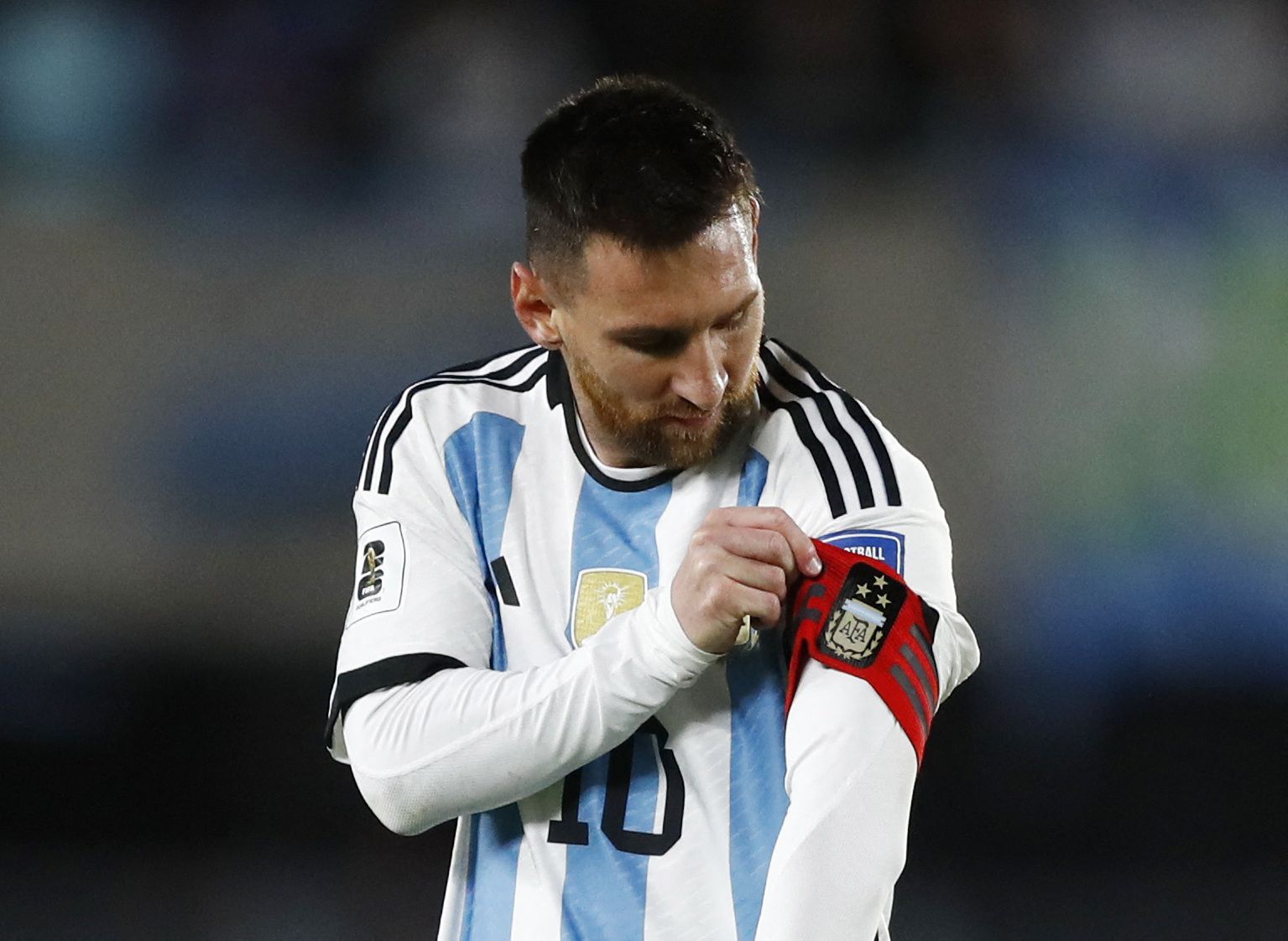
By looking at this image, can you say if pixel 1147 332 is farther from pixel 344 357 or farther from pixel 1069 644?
pixel 344 357

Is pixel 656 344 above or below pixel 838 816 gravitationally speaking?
above

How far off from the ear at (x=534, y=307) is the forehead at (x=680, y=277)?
0.34ft

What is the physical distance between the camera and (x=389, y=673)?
98 centimetres

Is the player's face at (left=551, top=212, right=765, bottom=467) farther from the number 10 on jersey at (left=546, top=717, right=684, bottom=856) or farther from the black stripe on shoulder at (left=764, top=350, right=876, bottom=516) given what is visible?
the number 10 on jersey at (left=546, top=717, right=684, bottom=856)

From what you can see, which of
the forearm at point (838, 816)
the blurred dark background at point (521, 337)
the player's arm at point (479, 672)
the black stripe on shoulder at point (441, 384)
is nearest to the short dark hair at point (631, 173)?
the black stripe on shoulder at point (441, 384)

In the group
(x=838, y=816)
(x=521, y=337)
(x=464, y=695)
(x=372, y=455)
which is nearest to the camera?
(x=838, y=816)

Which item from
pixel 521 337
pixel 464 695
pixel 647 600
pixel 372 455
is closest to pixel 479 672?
pixel 464 695

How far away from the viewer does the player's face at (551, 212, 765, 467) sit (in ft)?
3.20

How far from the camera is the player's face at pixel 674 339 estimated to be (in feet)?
3.20

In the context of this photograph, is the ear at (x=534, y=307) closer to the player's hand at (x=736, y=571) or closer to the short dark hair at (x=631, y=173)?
the short dark hair at (x=631, y=173)

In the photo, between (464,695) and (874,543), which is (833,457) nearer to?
(874,543)

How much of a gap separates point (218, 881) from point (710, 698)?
1694 mm

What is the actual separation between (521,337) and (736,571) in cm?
185

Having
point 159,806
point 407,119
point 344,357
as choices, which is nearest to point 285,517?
point 344,357
